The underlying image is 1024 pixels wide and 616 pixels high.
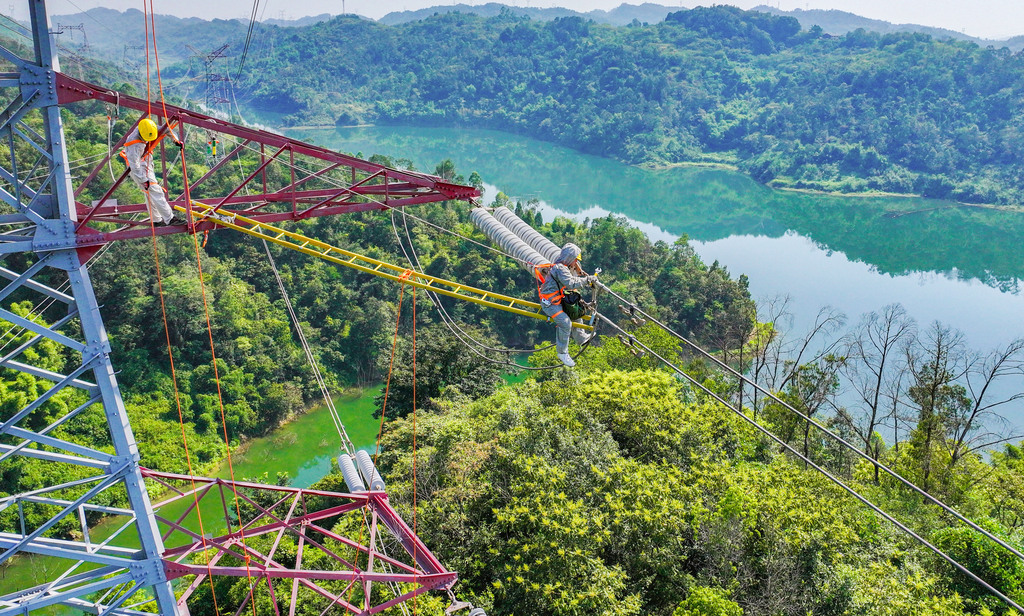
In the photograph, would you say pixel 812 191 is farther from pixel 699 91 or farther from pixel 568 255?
pixel 568 255

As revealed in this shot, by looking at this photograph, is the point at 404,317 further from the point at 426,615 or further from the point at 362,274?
the point at 426,615

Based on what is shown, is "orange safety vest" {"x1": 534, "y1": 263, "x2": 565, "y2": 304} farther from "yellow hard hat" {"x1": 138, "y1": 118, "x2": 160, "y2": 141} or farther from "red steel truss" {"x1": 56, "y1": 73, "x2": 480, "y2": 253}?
"yellow hard hat" {"x1": 138, "y1": 118, "x2": 160, "y2": 141}

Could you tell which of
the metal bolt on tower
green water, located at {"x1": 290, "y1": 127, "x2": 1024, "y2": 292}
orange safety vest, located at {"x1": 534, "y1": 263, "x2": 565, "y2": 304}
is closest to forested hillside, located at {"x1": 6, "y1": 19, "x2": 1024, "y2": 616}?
orange safety vest, located at {"x1": 534, "y1": 263, "x2": 565, "y2": 304}

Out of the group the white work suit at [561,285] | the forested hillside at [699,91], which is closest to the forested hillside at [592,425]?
the white work suit at [561,285]

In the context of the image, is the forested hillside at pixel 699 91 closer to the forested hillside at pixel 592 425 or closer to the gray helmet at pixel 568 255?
the forested hillside at pixel 592 425

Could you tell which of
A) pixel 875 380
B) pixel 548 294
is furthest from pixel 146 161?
pixel 875 380

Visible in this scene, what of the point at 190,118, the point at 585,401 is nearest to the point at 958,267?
the point at 585,401
